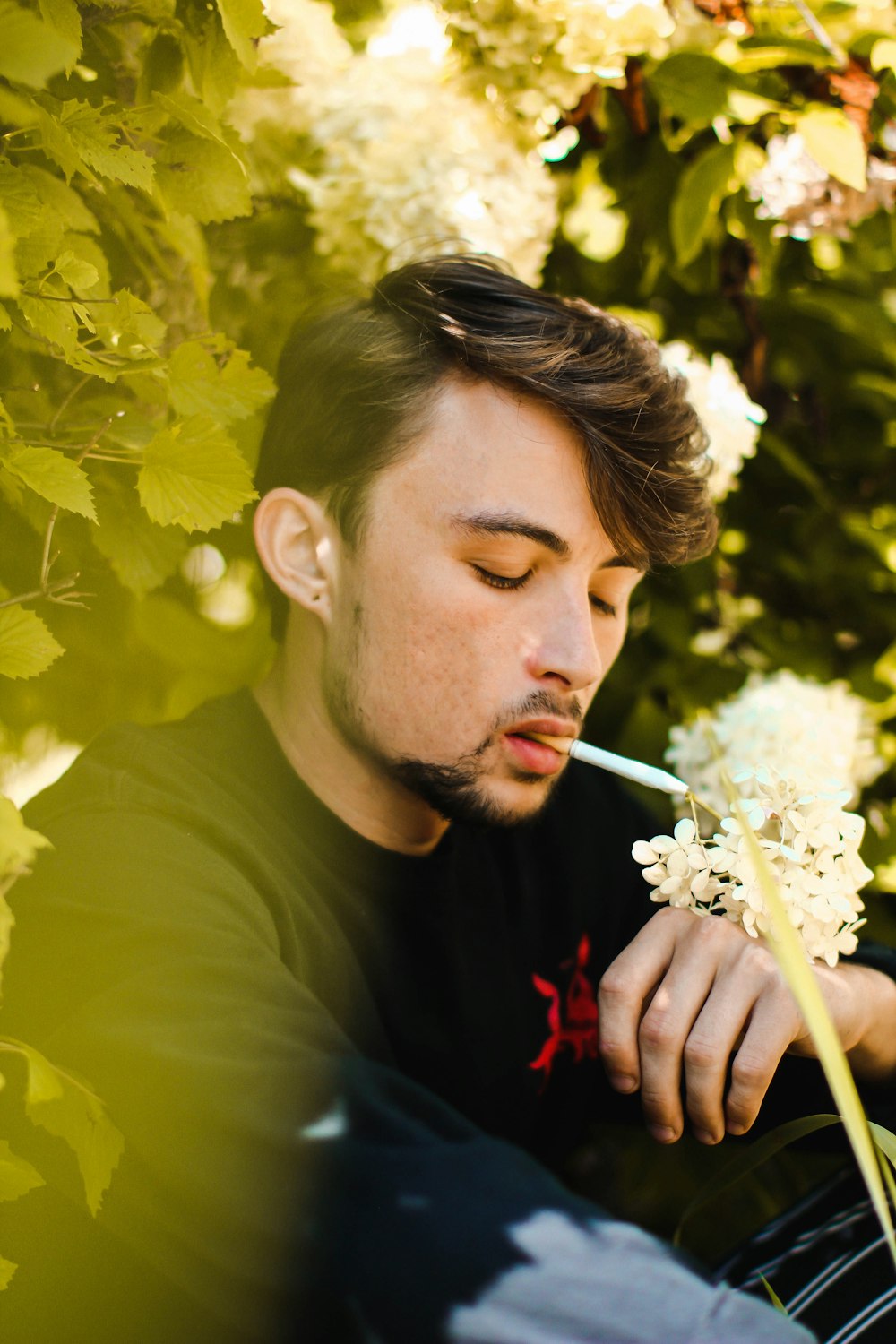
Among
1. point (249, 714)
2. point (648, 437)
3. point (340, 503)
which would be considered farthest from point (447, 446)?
point (249, 714)

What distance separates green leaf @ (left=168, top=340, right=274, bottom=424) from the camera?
103cm

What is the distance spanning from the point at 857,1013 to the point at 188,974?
83 centimetres

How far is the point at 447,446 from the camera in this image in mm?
1224

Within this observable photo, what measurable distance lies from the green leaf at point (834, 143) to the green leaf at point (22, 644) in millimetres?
1249

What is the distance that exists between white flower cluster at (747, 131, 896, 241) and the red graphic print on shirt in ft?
3.99

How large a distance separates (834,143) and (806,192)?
193 mm

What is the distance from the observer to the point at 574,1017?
1.51 meters

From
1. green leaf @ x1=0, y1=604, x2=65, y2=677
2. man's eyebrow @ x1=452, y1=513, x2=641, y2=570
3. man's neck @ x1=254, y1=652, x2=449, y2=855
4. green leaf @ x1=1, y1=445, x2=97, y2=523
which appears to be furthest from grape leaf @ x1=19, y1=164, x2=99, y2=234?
man's neck @ x1=254, y1=652, x2=449, y2=855

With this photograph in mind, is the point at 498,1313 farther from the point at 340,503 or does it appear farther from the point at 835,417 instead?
the point at 835,417

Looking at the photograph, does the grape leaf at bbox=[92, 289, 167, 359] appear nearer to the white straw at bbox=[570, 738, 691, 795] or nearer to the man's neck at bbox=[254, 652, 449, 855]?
the man's neck at bbox=[254, 652, 449, 855]

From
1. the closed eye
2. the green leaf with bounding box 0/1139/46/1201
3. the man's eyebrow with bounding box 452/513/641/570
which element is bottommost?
the green leaf with bounding box 0/1139/46/1201

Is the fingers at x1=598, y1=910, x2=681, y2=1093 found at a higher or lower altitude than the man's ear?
lower

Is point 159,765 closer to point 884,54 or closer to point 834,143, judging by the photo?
point 834,143

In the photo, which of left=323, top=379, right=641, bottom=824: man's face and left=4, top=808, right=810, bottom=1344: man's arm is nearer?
left=4, top=808, right=810, bottom=1344: man's arm
